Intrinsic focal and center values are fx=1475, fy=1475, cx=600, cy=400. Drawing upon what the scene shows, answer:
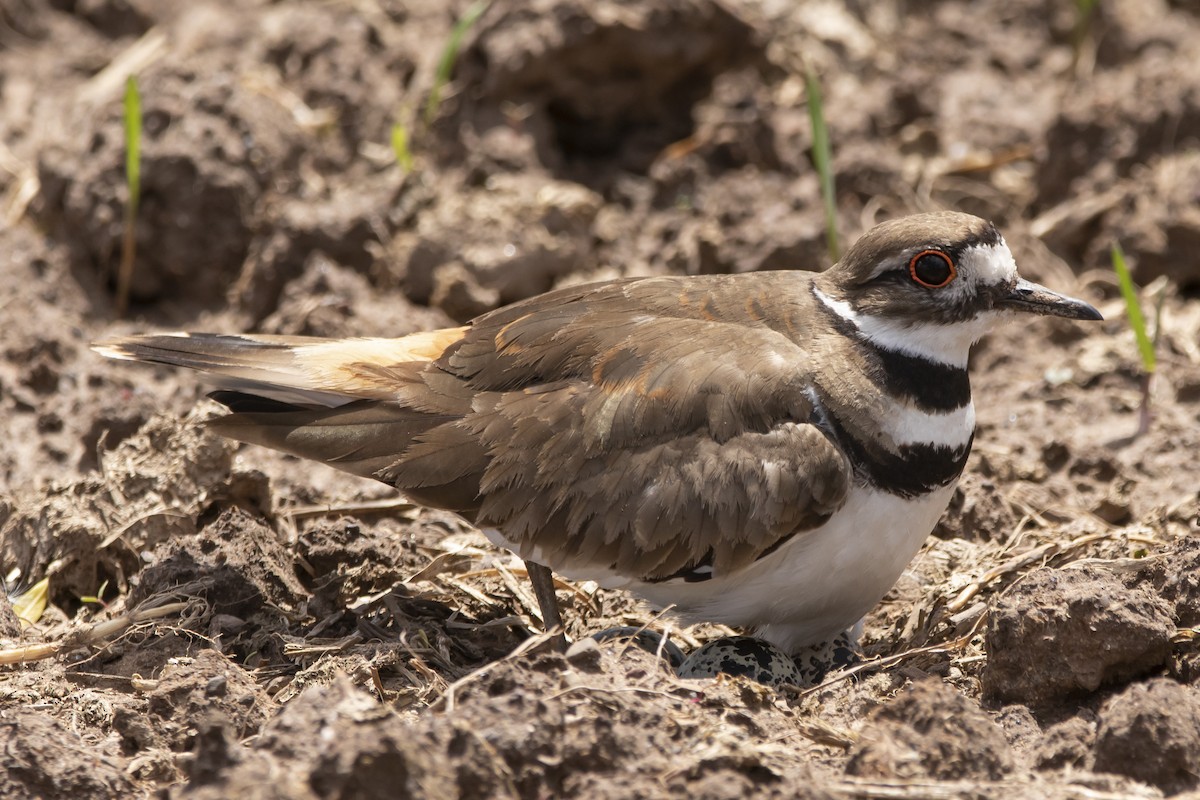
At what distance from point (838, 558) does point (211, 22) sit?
5.41 m

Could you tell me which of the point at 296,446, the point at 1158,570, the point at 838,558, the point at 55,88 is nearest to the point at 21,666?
the point at 296,446

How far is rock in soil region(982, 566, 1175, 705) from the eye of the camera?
13.5ft

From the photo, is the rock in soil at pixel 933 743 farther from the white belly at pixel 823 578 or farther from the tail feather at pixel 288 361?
the tail feather at pixel 288 361

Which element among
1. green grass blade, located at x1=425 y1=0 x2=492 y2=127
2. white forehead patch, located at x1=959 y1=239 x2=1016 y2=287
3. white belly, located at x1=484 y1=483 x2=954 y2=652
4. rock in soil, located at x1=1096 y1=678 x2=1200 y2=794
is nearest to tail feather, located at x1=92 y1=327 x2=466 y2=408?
white belly, located at x1=484 y1=483 x2=954 y2=652

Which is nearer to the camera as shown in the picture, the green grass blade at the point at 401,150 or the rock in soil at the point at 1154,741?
the rock in soil at the point at 1154,741

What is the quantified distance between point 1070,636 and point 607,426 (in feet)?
4.91

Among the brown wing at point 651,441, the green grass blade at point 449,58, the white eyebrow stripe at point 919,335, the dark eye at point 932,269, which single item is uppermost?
the green grass blade at point 449,58

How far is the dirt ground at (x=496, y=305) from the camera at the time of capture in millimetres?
3754

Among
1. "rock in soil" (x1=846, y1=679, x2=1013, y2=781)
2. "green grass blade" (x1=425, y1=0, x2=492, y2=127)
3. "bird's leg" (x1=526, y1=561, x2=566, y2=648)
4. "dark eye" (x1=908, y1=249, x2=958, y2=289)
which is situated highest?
"green grass blade" (x1=425, y1=0, x2=492, y2=127)

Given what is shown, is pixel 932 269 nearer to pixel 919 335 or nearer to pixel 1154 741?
pixel 919 335

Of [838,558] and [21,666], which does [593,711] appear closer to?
[838,558]

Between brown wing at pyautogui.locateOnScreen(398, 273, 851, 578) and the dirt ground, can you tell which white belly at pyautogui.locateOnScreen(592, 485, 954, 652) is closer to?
brown wing at pyautogui.locateOnScreen(398, 273, 851, 578)

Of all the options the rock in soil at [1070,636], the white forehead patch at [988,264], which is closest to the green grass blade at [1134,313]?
the white forehead patch at [988,264]

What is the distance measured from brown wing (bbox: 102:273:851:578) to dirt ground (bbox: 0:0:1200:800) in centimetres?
45
